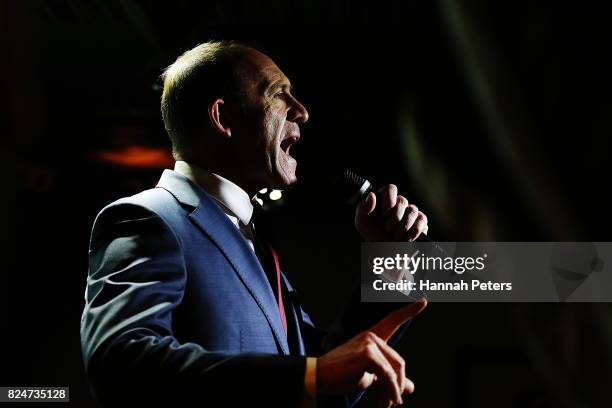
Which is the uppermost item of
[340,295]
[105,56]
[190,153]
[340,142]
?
[105,56]

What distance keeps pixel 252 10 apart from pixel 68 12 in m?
0.90

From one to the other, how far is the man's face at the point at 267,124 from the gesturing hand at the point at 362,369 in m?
0.56

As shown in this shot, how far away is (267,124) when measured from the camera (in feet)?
4.42

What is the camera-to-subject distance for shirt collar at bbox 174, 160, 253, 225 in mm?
1250

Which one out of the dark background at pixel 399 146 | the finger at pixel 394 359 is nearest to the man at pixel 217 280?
the finger at pixel 394 359

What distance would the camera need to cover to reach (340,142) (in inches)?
138

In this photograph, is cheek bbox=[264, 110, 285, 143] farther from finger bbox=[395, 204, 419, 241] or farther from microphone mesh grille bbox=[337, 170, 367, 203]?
finger bbox=[395, 204, 419, 241]

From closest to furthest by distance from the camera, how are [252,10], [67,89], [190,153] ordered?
1. [190,153]
2. [252,10]
3. [67,89]

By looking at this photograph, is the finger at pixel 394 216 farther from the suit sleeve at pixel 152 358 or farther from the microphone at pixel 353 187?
the suit sleeve at pixel 152 358

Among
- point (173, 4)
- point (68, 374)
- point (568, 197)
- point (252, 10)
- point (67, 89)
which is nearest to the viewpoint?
point (173, 4)

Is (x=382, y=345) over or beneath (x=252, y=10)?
beneath

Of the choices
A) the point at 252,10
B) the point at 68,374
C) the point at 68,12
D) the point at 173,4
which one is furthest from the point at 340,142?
the point at 68,374

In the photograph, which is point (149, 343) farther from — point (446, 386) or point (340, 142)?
point (446, 386)

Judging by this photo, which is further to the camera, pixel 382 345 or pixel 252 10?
pixel 252 10
